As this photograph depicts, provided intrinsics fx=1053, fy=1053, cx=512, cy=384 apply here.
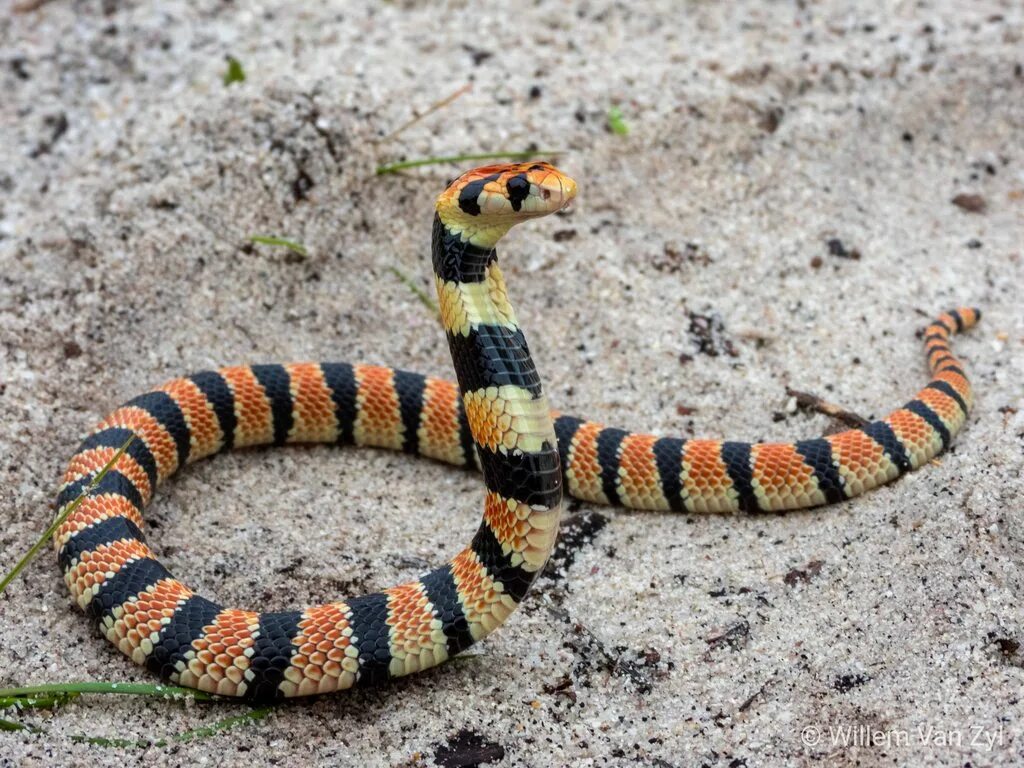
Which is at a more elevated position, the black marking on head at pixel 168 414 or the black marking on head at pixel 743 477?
the black marking on head at pixel 168 414

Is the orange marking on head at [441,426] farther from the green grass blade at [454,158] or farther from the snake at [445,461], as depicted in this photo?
the green grass blade at [454,158]

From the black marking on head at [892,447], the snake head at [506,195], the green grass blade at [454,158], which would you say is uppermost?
the snake head at [506,195]

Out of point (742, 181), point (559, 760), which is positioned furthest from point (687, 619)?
point (742, 181)

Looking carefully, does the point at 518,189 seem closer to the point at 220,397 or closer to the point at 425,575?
the point at 425,575

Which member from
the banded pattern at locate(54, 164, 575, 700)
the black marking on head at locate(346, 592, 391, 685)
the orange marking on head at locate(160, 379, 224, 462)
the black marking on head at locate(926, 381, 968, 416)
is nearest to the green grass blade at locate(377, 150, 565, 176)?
the orange marking on head at locate(160, 379, 224, 462)

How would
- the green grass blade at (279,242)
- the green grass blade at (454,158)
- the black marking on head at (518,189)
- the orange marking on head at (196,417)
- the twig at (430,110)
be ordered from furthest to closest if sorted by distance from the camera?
the twig at (430,110) → the green grass blade at (454,158) → the green grass blade at (279,242) → the orange marking on head at (196,417) → the black marking on head at (518,189)

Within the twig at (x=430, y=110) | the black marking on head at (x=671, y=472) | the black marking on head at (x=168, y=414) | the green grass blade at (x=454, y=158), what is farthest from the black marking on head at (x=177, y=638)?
the twig at (x=430, y=110)

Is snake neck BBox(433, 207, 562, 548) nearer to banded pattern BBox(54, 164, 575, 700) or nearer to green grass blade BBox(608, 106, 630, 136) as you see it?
banded pattern BBox(54, 164, 575, 700)

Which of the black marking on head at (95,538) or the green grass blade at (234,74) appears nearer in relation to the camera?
the black marking on head at (95,538)
